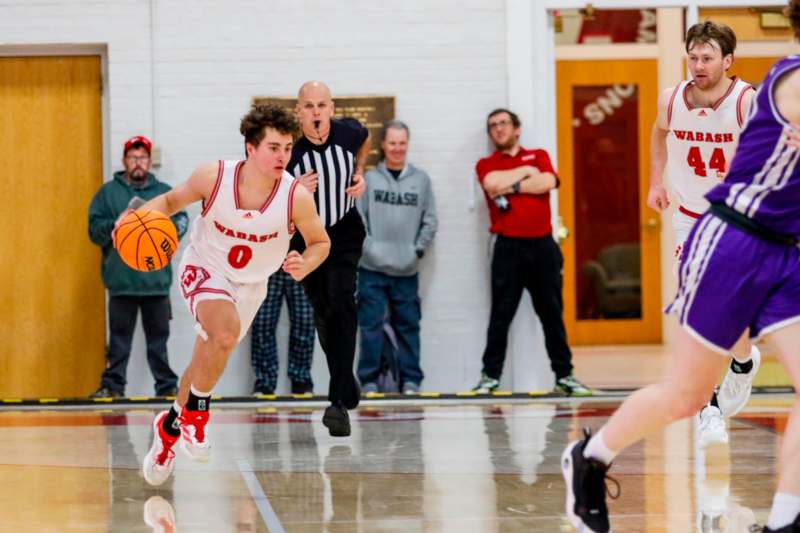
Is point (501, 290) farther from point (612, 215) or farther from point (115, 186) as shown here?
point (612, 215)

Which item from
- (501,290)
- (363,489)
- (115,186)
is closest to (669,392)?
(363,489)

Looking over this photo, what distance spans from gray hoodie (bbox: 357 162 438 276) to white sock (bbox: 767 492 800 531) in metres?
6.15

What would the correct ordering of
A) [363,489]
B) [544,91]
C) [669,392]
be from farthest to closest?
[544,91] → [363,489] → [669,392]

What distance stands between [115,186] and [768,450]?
527 cm

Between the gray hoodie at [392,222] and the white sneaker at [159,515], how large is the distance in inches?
181

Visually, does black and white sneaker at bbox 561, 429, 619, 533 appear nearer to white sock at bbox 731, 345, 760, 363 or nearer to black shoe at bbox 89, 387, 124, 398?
white sock at bbox 731, 345, 760, 363

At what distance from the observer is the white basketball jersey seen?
238 inches

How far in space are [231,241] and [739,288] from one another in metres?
2.74

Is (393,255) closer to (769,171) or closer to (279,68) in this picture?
(279,68)

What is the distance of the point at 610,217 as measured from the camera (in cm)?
1441

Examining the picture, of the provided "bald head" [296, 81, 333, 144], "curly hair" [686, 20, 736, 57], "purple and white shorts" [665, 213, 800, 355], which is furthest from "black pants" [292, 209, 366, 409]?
"purple and white shorts" [665, 213, 800, 355]

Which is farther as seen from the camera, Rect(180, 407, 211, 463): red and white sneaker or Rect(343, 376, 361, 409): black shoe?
Rect(343, 376, 361, 409): black shoe

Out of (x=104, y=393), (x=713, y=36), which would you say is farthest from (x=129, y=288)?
(x=713, y=36)

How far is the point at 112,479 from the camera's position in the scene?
20.2 ft
